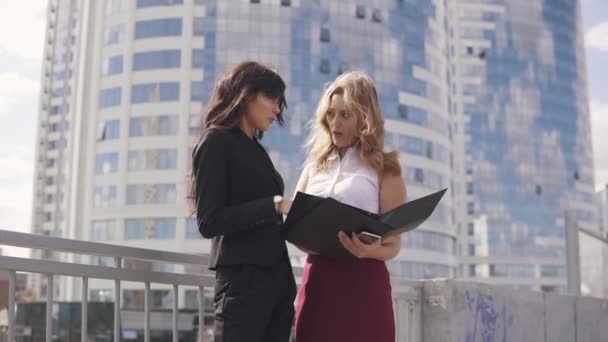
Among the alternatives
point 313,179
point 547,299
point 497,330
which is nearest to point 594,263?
point 547,299

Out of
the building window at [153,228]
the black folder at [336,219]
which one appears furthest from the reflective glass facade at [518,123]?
the black folder at [336,219]

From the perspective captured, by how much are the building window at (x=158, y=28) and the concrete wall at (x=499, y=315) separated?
48.8 m

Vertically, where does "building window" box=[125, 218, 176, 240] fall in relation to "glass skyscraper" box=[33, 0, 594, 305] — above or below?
below

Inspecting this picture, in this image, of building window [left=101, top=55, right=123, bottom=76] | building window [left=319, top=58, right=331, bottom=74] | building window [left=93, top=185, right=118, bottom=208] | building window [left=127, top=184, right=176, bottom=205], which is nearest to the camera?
building window [left=127, top=184, right=176, bottom=205]

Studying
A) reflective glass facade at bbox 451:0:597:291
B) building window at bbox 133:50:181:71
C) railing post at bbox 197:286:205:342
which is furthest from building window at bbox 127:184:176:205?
reflective glass facade at bbox 451:0:597:291

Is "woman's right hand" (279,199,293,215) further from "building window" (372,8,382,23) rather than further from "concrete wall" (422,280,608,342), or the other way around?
"building window" (372,8,382,23)

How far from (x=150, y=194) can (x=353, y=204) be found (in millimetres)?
51085

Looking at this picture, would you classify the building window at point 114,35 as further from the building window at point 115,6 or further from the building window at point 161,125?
the building window at point 161,125

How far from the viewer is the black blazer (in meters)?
2.90

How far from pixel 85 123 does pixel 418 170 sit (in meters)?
25.8

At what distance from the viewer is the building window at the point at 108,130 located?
179ft

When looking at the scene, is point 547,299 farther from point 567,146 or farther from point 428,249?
point 567,146

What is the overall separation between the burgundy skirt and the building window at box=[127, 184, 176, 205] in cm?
5032

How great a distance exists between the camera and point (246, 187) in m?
3.04
